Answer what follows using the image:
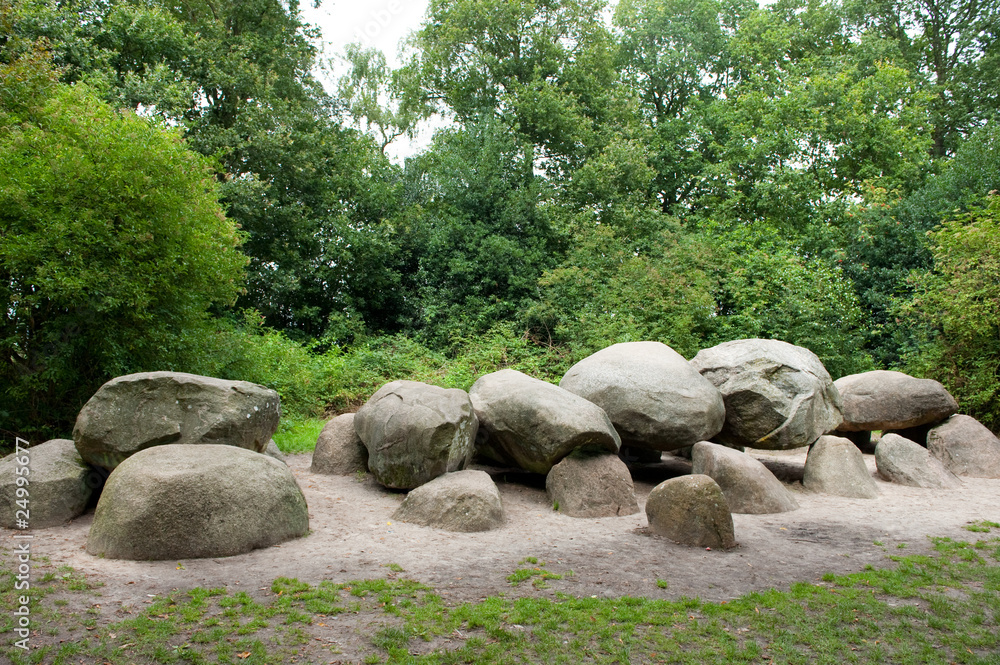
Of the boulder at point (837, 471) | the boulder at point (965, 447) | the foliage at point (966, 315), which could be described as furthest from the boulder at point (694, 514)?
the foliage at point (966, 315)

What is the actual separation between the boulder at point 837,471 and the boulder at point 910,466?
2.61 ft

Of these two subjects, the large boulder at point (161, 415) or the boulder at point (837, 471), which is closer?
the large boulder at point (161, 415)

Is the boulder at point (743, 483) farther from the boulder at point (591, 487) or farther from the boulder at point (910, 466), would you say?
the boulder at point (910, 466)

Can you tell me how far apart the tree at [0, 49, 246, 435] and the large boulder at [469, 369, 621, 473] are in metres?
4.48

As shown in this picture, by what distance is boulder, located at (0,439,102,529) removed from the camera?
5844mm

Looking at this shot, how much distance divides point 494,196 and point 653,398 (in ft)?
36.9

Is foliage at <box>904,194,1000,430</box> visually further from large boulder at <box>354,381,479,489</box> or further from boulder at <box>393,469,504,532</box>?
boulder at <box>393,469,504,532</box>

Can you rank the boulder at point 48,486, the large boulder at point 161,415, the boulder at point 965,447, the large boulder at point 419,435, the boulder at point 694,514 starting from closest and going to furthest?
the boulder at point 48,486 < the boulder at point 694,514 < the large boulder at point 161,415 < the large boulder at point 419,435 < the boulder at point 965,447

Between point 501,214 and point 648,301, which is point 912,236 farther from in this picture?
point 501,214

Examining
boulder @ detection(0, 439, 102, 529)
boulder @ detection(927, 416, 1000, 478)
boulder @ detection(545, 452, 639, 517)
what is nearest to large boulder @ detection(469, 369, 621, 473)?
boulder @ detection(545, 452, 639, 517)

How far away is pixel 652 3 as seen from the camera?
78.0 ft

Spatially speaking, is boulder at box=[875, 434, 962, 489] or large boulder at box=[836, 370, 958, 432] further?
large boulder at box=[836, 370, 958, 432]

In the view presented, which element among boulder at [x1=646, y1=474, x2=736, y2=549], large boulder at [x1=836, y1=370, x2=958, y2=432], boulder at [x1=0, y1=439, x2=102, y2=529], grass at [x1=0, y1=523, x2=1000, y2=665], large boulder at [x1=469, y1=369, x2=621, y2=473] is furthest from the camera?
large boulder at [x1=836, y1=370, x2=958, y2=432]

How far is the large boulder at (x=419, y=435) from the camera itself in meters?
7.23
